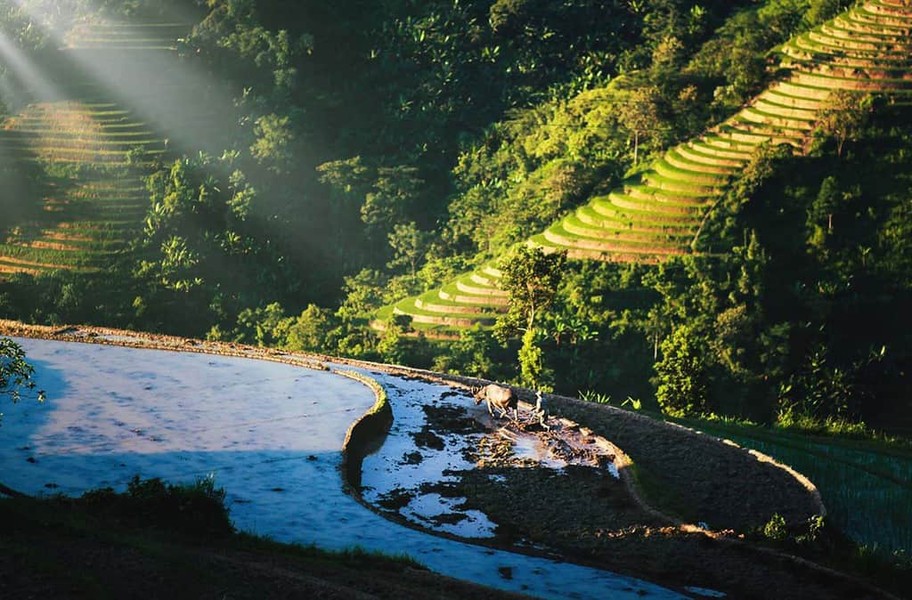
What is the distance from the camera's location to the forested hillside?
32375 mm

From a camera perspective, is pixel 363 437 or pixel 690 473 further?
pixel 363 437

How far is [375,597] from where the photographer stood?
8.69 metres

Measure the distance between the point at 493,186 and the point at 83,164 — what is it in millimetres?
14275

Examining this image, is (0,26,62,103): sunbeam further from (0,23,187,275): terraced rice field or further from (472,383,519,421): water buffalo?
(472,383,519,421): water buffalo

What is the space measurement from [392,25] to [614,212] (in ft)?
59.0

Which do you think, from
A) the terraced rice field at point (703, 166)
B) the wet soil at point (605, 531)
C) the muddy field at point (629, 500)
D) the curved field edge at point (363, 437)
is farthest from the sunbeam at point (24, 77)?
the wet soil at point (605, 531)

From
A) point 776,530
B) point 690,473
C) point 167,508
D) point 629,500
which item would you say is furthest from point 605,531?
point 167,508

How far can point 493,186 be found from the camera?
43844 mm

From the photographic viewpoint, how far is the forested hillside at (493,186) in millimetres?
32375

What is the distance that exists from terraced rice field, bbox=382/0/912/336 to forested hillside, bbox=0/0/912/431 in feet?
0.37

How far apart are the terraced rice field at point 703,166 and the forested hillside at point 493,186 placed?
0.11m

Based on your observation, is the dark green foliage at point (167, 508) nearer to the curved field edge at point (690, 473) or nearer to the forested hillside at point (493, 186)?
the curved field edge at point (690, 473)

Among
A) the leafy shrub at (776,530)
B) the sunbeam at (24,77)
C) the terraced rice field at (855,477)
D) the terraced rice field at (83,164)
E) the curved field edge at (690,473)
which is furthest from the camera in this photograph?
the sunbeam at (24,77)

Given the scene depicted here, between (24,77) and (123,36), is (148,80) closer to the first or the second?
(123,36)
